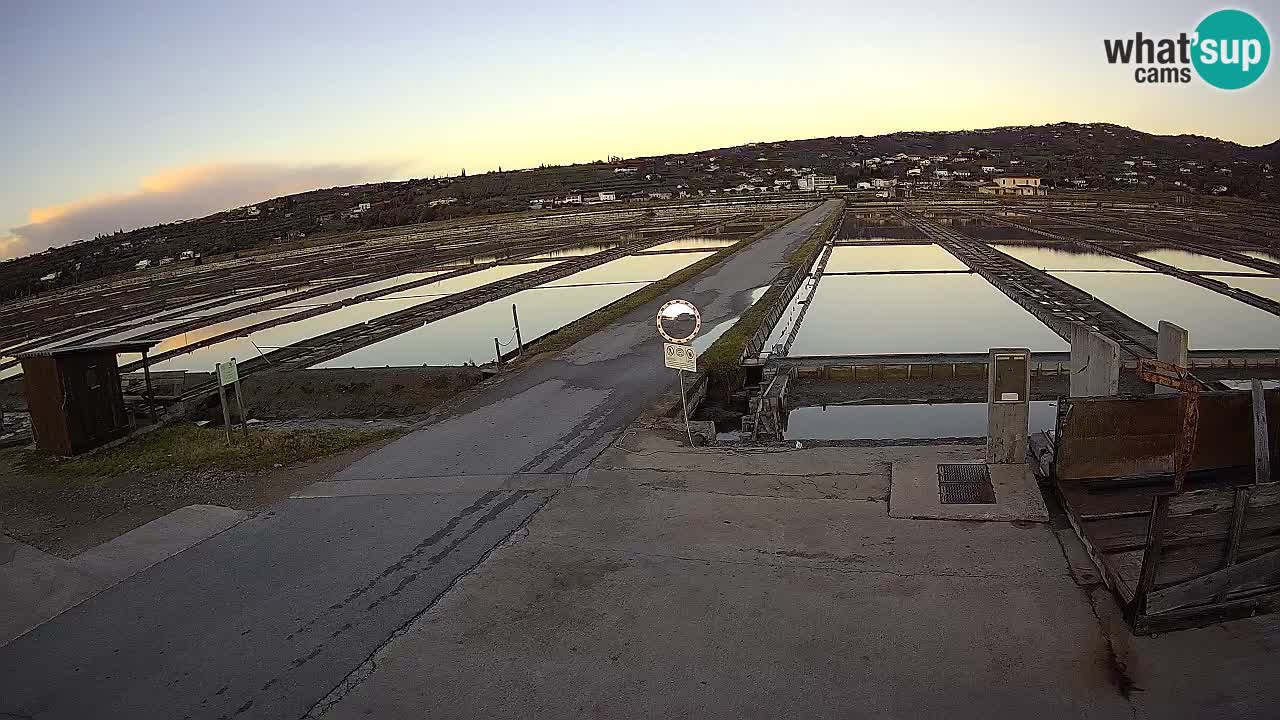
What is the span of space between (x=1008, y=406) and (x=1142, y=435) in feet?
3.26

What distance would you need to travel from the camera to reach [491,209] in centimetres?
8344

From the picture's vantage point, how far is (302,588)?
6090 mm

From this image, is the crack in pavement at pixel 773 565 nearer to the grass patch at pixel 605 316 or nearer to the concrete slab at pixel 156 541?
the concrete slab at pixel 156 541

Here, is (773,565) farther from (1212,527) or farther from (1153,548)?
(1212,527)

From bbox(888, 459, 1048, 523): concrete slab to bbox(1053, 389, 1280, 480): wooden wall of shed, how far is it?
0.33 meters

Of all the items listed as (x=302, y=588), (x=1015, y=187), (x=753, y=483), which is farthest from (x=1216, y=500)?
(x=1015, y=187)

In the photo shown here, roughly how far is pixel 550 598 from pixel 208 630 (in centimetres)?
225

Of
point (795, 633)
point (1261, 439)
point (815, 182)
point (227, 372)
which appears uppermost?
point (815, 182)

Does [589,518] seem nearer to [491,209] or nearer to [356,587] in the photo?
[356,587]

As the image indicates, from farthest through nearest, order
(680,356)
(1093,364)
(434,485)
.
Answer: (680,356) < (434,485) < (1093,364)

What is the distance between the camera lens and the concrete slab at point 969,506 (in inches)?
254

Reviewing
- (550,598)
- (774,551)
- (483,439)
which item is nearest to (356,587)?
(550,598)

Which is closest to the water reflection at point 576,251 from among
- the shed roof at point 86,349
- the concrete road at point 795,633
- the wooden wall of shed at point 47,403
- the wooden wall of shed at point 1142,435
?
the shed roof at point 86,349

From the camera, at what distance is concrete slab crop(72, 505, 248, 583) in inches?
270
